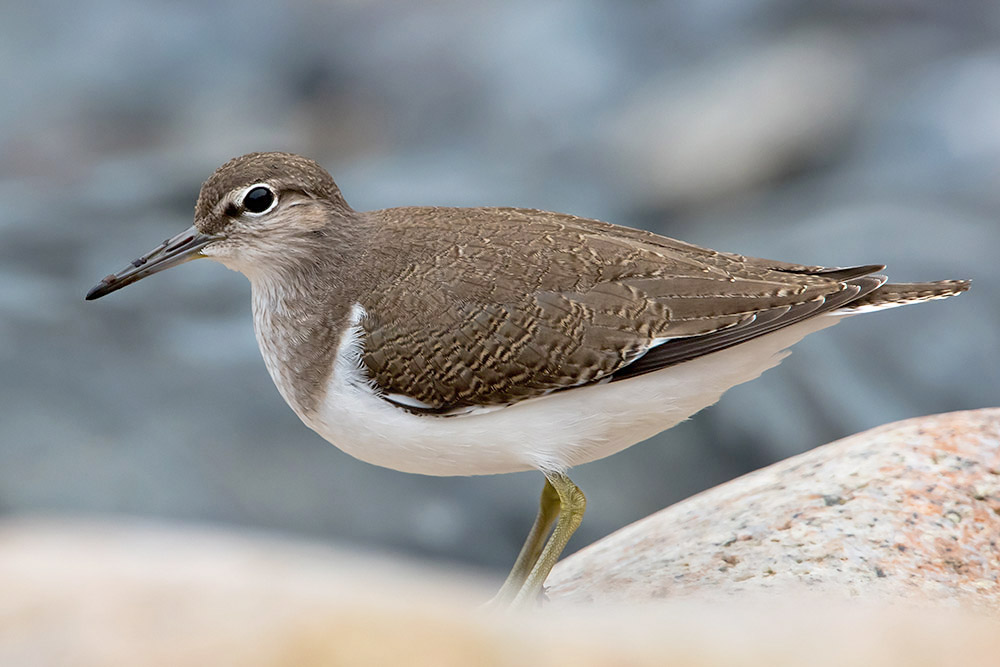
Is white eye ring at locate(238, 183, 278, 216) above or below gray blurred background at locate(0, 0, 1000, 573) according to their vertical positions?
below

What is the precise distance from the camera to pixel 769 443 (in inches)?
389

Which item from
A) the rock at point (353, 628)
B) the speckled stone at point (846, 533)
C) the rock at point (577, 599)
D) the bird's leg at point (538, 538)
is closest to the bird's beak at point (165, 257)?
the rock at point (577, 599)

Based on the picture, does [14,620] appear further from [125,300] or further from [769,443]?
[125,300]

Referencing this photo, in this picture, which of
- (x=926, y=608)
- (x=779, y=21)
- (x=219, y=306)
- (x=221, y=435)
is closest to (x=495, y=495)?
(x=221, y=435)

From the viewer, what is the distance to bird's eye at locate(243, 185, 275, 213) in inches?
204

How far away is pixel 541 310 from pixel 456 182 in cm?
805

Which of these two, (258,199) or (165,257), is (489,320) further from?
(165,257)

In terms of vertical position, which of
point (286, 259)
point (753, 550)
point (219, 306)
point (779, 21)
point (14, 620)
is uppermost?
point (779, 21)

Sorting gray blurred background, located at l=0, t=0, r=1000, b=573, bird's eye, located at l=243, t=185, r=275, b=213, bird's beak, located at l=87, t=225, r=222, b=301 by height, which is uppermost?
gray blurred background, located at l=0, t=0, r=1000, b=573

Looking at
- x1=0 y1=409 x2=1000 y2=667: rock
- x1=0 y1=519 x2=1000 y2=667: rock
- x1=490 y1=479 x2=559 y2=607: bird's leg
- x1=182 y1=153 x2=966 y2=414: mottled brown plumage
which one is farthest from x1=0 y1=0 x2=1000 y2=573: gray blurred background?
x1=0 y1=519 x2=1000 y2=667: rock

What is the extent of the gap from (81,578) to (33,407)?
7357mm

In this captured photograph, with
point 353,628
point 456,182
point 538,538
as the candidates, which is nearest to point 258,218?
point 538,538

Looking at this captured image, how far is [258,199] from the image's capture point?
17.0 feet

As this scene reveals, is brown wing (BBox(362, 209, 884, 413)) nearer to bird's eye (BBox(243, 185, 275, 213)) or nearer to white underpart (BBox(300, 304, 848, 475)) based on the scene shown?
white underpart (BBox(300, 304, 848, 475))
